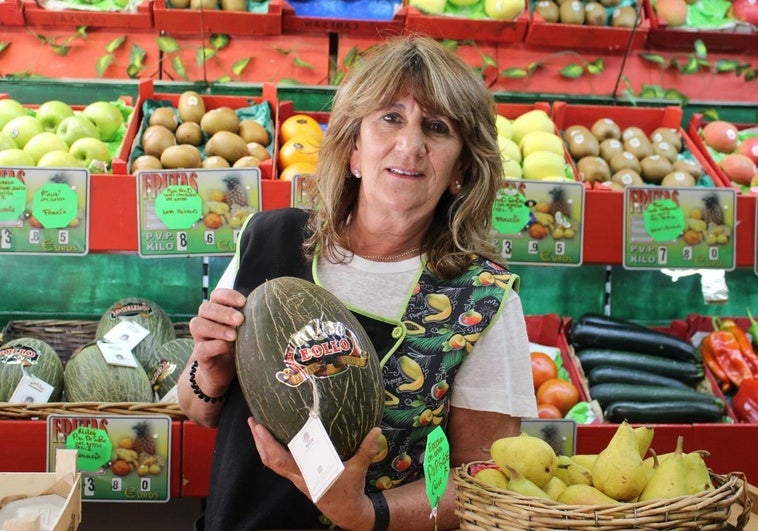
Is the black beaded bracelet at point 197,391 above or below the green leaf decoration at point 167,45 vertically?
below

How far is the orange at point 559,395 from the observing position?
2.85 m

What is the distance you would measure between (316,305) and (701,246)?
66.7 inches

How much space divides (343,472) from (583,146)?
2066 mm

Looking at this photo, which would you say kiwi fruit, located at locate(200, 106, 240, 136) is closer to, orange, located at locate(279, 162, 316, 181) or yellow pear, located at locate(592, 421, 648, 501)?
orange, located at locate(279, 162, 316, 181)

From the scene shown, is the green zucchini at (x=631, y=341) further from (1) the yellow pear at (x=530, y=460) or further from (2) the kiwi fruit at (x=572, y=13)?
(1) the yellow pear at (x=530, y=460)

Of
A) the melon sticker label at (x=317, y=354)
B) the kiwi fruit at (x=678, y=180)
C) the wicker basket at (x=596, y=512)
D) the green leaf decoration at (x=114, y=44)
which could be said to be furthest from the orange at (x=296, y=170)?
the wicker basket at (x=596, y=512)

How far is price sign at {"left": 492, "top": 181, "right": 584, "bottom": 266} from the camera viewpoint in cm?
280

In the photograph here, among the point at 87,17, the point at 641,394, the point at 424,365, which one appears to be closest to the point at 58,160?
the point at 87,17

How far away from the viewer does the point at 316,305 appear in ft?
5.25

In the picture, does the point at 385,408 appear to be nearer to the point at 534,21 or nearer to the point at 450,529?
the point at 450,529

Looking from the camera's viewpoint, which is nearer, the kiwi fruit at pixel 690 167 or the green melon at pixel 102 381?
the green melon at pixel 102 381

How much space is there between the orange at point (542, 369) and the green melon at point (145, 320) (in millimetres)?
1169

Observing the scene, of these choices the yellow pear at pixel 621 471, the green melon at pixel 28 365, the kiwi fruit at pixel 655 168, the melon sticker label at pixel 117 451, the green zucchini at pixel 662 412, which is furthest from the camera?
the kiwi fruit at pixel 655 168

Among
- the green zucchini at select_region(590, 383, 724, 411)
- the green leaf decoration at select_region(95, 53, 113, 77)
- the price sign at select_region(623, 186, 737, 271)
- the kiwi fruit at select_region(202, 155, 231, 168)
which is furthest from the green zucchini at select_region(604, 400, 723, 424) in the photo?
the green leaf decoration at select_region(95, 53, 113, 77)
